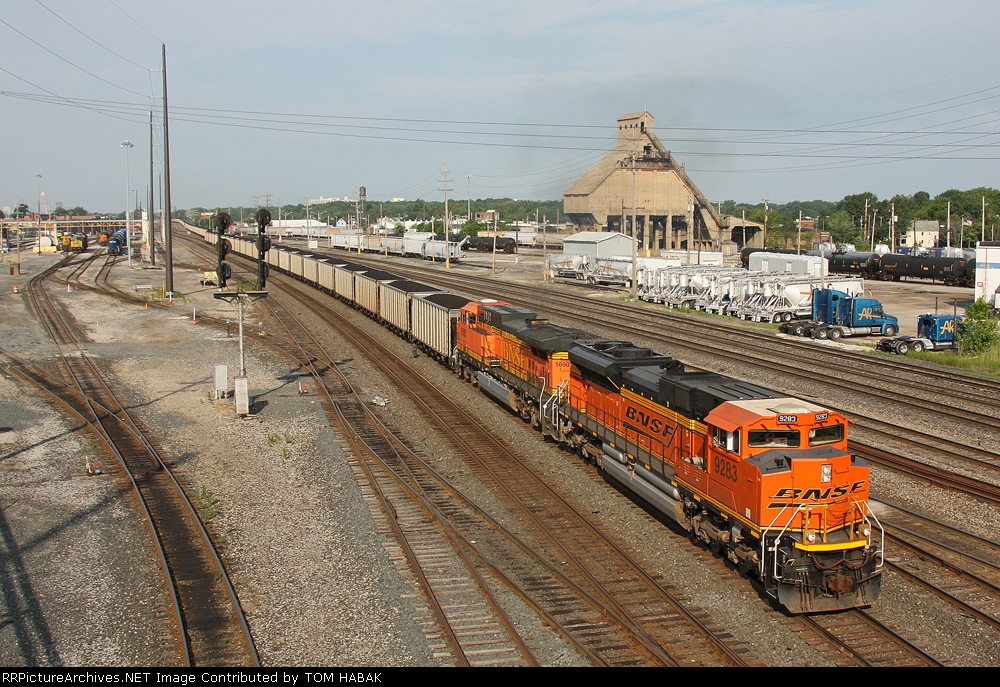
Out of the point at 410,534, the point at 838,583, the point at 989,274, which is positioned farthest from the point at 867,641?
the point at 989,274

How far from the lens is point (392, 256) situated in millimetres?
113625

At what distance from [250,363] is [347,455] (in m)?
15.0

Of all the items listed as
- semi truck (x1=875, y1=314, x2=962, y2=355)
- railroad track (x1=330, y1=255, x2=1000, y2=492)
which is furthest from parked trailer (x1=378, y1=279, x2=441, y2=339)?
semi truck (x1=875, y1=314, x2=962, y2=355)

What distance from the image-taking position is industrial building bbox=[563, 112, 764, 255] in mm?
126562

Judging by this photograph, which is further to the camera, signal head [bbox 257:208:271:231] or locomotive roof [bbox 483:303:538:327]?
locomotive roof [bbox 483:303:538:327]

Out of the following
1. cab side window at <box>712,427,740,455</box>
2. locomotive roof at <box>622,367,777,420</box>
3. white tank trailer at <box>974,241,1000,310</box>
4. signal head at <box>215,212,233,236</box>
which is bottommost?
cab side window at <box>712,427,740,455</box>

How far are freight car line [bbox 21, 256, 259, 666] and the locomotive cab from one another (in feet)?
24.8

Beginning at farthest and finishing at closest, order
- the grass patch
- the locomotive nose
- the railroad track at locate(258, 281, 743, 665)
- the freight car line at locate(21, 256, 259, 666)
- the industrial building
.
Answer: the industrial building
the grass patch
the locomotive nose
the freight car line at locate(21, 256, 259, 666)
the railroad track at locate(258, 281, 743, 665)

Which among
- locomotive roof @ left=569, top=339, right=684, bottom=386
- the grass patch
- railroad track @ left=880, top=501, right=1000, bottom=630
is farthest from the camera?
locomotive roof @ left=569, top=339, right=684, bottom=386

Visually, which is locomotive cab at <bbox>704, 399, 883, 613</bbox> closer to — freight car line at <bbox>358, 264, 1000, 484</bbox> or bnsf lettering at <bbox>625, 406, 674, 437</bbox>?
bnsf lettering at <bbox>625, 406, 674, 437</bbox>

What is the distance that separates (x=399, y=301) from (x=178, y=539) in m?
24.8

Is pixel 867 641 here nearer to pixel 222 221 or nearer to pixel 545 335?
pixel 545 335

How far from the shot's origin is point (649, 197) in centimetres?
12719
